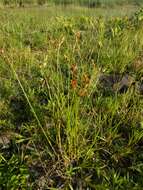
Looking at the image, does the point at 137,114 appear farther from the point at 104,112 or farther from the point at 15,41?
the point at 15,41

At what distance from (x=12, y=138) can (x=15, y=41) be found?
8.28 feet

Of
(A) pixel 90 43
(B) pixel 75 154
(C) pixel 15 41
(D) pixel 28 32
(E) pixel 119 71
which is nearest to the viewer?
(B) pixel 75 154

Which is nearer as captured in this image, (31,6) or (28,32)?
(28,32)

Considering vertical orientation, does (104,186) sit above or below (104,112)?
below

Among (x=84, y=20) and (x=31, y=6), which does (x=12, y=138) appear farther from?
(x=31, y=6)

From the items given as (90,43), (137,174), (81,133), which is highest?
(90,43)

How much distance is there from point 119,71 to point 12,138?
1.83m

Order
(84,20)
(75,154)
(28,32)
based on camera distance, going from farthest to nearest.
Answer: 1. (84,20)
2. (28,32)
3. (75,154)

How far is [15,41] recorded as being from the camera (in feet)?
→ 17.3

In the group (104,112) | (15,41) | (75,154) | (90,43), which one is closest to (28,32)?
(15,41)

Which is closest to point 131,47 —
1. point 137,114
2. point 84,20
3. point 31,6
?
point 137,114

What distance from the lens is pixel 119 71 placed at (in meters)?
4.38

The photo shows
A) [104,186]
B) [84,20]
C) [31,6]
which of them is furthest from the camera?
[31,6]

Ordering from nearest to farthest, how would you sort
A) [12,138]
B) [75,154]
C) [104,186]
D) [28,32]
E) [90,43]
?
[104,186], [75,154], [12,138], [90,43], [28,32]
